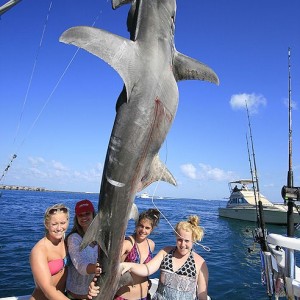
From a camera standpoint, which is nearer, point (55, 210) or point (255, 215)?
point (55, 210)

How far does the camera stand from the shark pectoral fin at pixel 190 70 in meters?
3.10

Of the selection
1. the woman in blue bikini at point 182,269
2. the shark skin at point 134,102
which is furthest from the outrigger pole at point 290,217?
the shark skin at point 134,102

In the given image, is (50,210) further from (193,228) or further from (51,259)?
(193,228)

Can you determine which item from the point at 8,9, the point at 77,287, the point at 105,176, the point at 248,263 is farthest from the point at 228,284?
the point at 8,9

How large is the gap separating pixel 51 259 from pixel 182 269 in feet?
5.10

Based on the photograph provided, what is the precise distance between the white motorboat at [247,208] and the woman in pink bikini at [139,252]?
92.3 ft

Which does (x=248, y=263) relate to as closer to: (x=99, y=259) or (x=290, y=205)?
(x=290, y=205)

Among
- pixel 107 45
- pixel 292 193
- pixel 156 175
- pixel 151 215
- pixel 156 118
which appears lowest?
pixel 151 215

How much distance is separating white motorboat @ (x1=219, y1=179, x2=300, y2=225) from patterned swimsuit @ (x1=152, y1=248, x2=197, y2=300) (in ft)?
92.6

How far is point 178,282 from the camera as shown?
3.66 meters

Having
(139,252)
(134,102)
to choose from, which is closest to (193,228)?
(139,252)

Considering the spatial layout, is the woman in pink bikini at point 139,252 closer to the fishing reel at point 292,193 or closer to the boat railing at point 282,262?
the boat railing at point 282,262

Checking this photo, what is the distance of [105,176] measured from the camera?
2855 mm

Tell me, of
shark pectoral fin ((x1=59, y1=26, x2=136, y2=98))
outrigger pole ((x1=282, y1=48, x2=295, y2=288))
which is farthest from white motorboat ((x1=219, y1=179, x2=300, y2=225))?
shark pectoral fin ((x1=59, y1=26, x2=136, y2=98))
